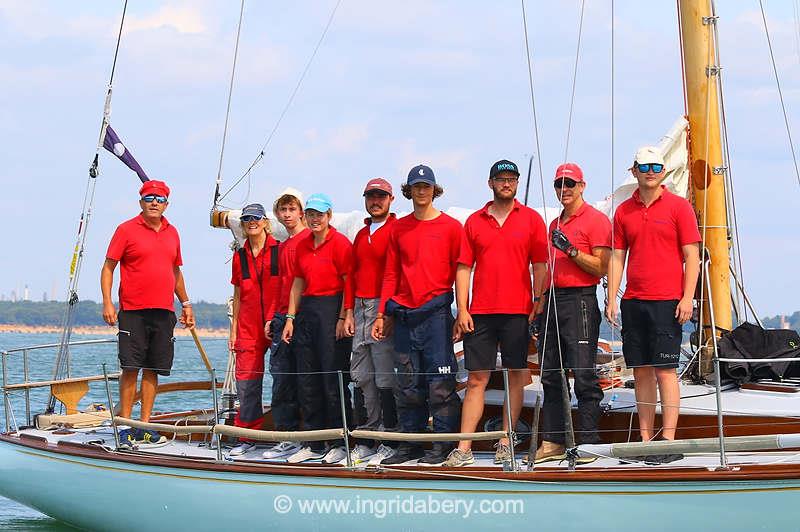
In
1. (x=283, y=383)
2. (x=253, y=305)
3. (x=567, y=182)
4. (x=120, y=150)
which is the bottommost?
(x=283, y=383)

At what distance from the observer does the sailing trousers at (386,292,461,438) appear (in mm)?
7512

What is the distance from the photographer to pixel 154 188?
8883 mm

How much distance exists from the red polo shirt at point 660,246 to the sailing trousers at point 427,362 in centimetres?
120

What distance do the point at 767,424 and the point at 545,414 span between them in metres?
1.39

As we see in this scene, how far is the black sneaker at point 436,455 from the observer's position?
24.5ft

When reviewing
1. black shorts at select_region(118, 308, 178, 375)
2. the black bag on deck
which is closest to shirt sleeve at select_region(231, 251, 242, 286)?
black shorts at select_region(118, 308, 178, 375)

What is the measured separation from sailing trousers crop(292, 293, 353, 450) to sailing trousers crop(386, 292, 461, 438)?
0.61 metres

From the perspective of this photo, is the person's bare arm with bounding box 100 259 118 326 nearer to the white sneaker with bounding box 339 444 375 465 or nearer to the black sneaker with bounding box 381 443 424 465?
the white sneaker with bounding box 339 444 375 465

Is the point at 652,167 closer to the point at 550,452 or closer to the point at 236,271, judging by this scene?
the point at 550,452

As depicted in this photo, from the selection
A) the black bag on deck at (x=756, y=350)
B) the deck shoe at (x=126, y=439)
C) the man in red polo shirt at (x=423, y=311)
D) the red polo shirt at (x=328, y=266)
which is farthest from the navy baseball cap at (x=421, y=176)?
the deck shoe at (x=126, y=439)

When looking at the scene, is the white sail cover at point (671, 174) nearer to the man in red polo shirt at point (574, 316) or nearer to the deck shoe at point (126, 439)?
the man in red polo shirt at point (574, 316)

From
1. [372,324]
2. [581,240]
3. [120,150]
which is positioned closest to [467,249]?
[581,240]

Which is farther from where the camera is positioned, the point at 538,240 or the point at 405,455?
the point at 405,455

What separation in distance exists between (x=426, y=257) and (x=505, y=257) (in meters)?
0.53
